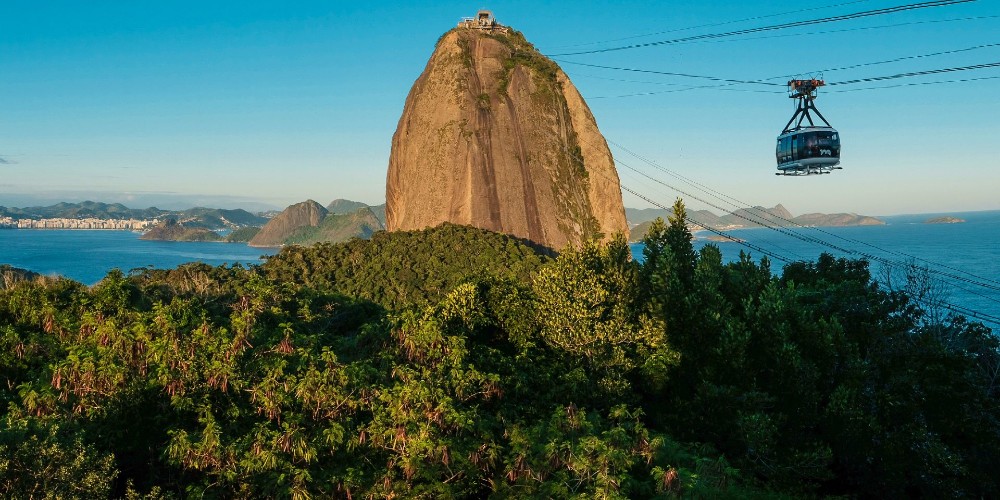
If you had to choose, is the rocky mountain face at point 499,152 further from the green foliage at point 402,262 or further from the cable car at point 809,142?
the cable car at point 809,142

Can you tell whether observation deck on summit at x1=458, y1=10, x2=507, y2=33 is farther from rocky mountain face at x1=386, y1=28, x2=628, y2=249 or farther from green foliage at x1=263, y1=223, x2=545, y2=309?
green foliage at x1=263, y1=223, x2=545, y2=309

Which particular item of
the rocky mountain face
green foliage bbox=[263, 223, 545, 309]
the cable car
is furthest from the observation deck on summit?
the cable car

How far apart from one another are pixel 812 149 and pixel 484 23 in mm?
60834

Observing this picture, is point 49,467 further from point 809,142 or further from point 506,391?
point 809,142

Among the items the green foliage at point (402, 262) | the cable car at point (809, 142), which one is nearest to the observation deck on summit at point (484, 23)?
the green foliage at point (402, 262)

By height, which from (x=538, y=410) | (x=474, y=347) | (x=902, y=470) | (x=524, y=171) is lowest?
(x=902, y=470)

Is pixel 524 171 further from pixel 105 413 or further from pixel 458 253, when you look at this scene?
pixel 105 413

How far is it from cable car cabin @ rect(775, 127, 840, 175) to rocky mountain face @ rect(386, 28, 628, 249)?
120ft

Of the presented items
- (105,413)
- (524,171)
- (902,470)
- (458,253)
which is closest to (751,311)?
(902,470)

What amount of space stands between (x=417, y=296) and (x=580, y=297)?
29.0m

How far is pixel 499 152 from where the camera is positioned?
228 feet

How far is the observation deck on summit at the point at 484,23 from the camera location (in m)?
79.6

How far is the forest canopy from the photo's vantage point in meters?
10.1

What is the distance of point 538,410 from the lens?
1641cm
